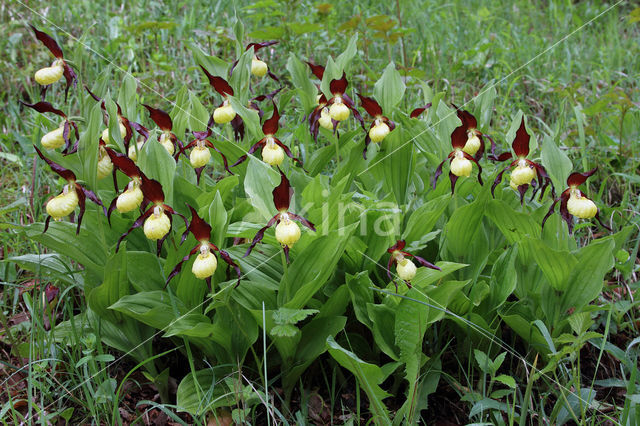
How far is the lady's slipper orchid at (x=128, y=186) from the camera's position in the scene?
4.35 ft

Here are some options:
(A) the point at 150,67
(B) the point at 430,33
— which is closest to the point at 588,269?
(B) the point at 430,33

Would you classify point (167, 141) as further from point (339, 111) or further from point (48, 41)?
point (339, 111)

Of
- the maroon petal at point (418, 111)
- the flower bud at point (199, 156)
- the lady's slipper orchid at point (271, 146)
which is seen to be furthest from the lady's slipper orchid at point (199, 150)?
the maroon petal at point (418, 111)

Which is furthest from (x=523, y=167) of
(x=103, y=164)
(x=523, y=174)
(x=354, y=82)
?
(x=354, y=82)

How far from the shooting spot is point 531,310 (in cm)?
160

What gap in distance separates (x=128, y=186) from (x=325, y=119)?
76 centimetres

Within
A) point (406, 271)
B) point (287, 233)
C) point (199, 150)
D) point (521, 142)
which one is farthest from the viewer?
point (199, 150)

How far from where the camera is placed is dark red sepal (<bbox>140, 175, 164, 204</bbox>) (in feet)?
4.41

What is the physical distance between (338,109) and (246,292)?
712 mm

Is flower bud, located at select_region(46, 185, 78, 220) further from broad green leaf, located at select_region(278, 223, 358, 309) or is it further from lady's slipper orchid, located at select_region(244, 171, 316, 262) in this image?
broad green leaf, located at select_region(278, 223, 358, 309)

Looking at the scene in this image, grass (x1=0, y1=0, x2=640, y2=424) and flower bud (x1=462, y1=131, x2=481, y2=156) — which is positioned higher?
flower bud (x1=462, y1=131, x2=481, y2=156)

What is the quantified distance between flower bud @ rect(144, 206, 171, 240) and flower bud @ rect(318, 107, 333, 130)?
72 centimetres

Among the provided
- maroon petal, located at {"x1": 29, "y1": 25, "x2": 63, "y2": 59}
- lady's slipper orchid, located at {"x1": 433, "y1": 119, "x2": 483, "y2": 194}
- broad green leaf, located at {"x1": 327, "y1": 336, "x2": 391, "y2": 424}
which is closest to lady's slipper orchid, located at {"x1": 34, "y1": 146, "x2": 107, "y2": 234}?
maroon petal, located at {"x1": 29, "y1": 25, "x2": 63, "y2": 59}

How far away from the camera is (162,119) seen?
5.44 ft
